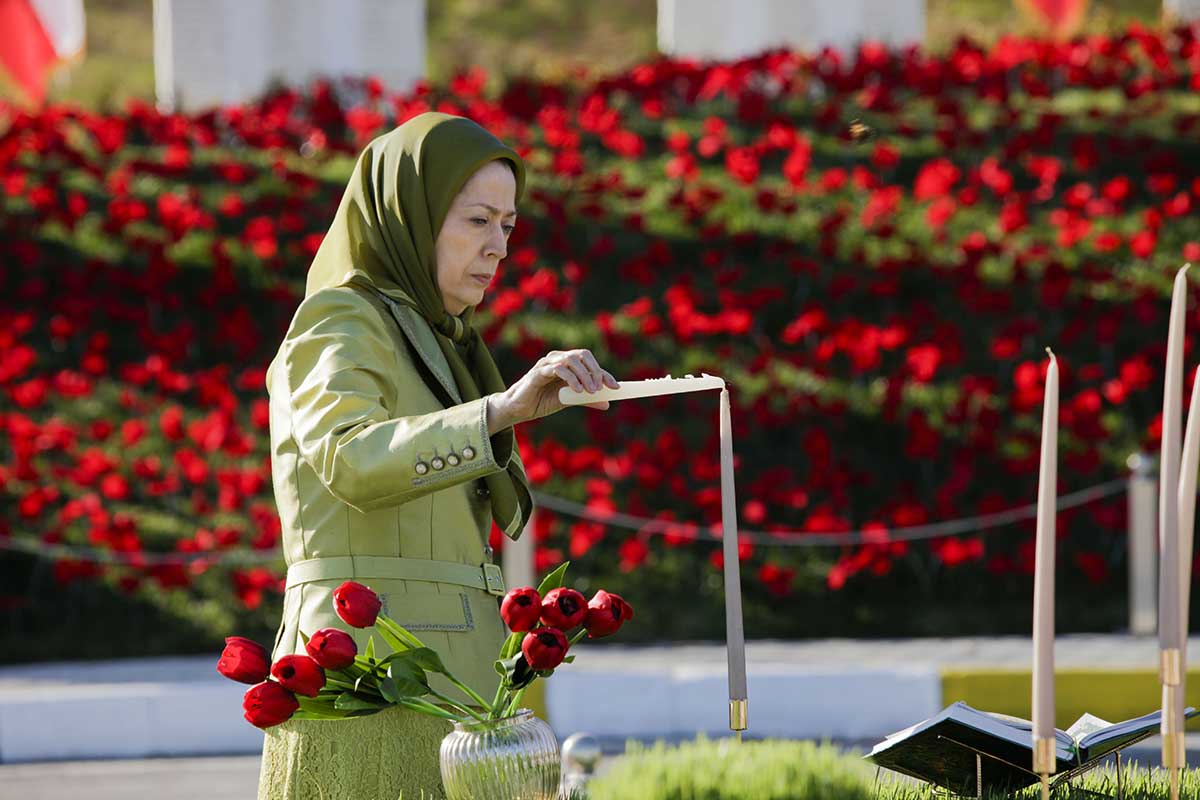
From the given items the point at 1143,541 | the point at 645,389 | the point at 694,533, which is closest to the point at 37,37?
the point at 694,533

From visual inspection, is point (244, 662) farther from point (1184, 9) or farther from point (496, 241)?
point (1184, 9)

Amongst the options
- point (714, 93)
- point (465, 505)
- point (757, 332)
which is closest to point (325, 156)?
point (714, 93)

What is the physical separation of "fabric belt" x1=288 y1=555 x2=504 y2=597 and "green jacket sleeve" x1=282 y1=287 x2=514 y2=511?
0.11m

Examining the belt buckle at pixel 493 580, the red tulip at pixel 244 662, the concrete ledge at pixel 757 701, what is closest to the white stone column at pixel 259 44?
the concrete ledge at pixel 757 701

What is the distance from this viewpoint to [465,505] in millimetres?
2146

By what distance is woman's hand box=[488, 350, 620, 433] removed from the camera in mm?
1803

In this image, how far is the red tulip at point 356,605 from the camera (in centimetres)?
179

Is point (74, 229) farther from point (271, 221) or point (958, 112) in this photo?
point (958, 112)

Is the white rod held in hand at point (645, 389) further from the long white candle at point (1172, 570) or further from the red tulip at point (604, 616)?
the long white candle at point (1172, 570)

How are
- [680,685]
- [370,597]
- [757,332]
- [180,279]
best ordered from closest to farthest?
[370,597] < [680,685] < [757,332] < [180,279]

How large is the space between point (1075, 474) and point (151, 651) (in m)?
3.89

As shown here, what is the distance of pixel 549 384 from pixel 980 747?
0.62m

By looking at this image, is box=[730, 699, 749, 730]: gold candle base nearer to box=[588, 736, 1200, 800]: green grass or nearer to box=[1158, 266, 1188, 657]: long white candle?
box=[588, 736, 1200, 800]: green grass

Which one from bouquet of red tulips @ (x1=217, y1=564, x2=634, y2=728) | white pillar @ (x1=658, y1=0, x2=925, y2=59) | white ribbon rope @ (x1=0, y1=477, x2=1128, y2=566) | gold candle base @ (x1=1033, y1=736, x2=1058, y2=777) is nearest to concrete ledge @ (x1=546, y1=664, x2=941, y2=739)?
white ribbon rope @ (x1=0, y1=477, x2=1128, y2=566)
